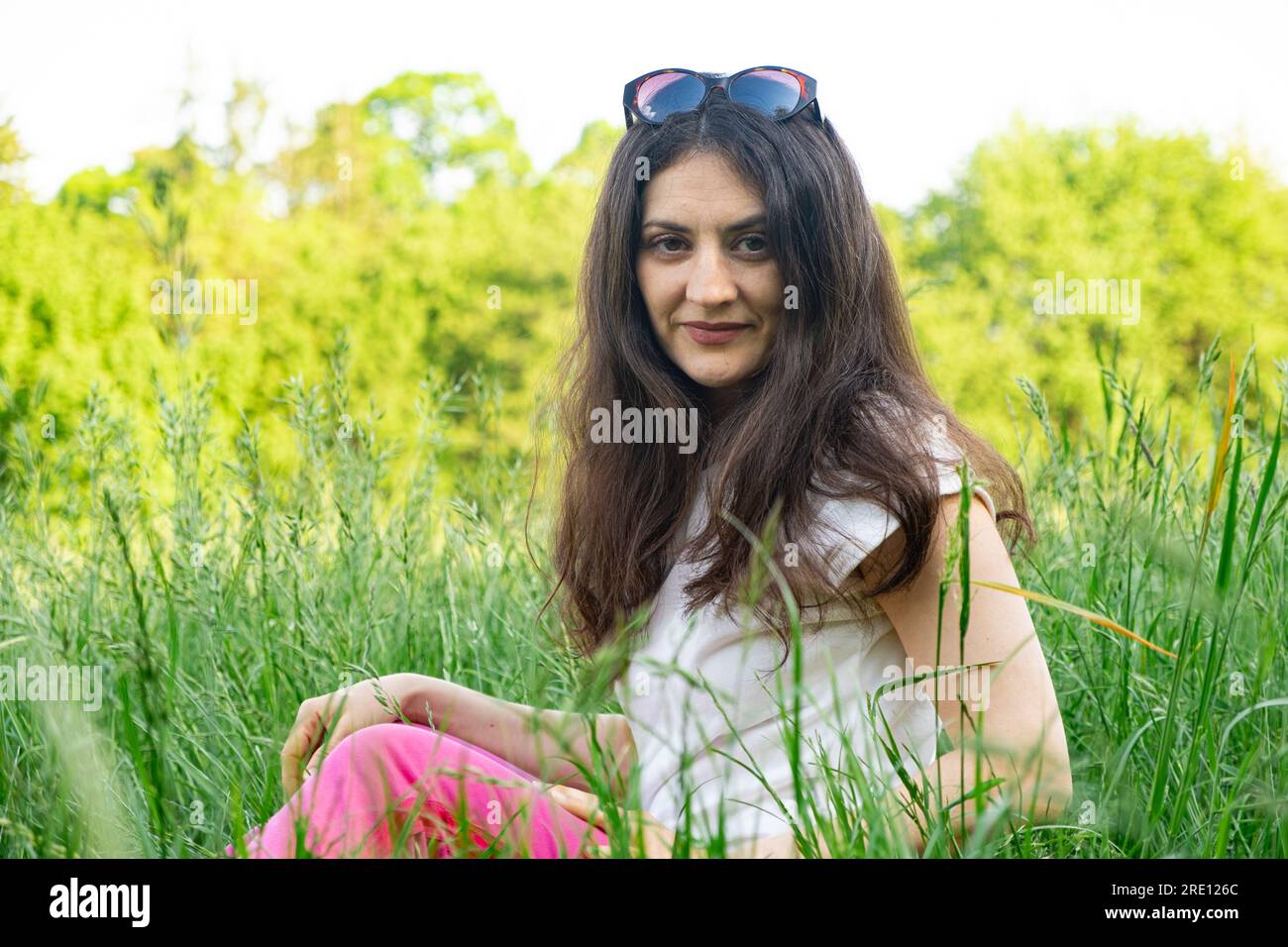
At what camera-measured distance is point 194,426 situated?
8.82 ft

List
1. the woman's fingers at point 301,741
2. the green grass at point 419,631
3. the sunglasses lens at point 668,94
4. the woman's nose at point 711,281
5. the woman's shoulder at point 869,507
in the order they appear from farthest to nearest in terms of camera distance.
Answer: the sunglasses lens at point 668,94
the woman's nose at point 711,281
the woman's fingers at point 301,741
the woman's shoulder at point 869,507
the green grass at point 419,631

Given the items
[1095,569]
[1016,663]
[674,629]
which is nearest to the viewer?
[1016,663]

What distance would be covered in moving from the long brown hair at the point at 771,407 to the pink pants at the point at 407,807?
1.31 ft

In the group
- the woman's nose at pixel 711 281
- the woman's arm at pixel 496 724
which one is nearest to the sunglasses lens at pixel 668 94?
the woman's nose at pixel 711 281

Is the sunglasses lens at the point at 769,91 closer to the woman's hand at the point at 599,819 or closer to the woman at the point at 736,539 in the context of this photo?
the woman at the point at 736,539

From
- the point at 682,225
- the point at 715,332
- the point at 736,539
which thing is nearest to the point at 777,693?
the point at 736,539

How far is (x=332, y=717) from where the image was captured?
166 cm

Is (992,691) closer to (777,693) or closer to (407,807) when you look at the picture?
(777,693)

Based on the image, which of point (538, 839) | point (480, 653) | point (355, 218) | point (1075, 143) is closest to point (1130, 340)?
point (1075, 143)

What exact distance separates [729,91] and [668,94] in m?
0.12

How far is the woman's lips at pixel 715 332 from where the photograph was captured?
1.91m
